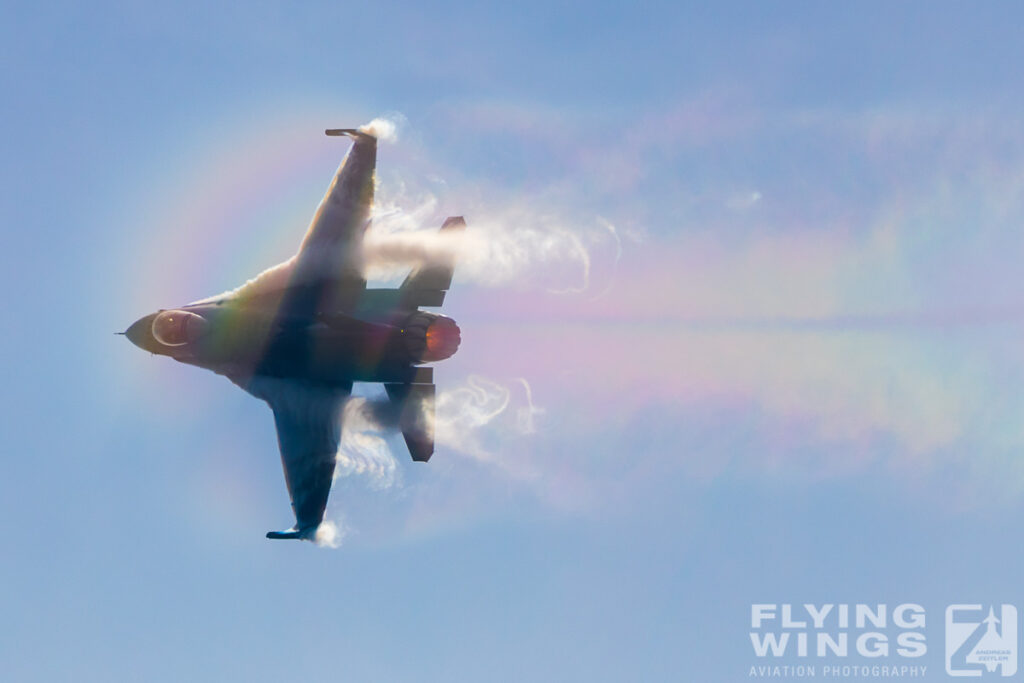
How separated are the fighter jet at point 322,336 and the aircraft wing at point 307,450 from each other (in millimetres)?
40

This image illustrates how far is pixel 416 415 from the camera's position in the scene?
56469mm

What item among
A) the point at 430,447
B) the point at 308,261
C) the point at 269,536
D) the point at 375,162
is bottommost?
the point at 269,536

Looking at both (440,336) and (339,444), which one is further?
(339,444)

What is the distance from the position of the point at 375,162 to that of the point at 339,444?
37.4ft

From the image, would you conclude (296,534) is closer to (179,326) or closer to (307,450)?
(307,450)

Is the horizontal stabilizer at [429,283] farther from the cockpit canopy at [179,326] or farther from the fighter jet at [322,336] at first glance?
the cockpit canopy at [179,326]

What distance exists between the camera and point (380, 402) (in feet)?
186

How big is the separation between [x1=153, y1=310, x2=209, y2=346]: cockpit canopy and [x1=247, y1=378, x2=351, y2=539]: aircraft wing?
376 centimetres

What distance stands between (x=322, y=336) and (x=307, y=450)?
568cm

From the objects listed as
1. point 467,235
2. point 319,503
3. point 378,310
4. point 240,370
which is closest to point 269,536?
point 319,503

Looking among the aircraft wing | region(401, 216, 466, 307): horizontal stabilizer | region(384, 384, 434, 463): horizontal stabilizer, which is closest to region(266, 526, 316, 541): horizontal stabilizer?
the aircraft wing

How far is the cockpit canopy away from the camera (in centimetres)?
5544

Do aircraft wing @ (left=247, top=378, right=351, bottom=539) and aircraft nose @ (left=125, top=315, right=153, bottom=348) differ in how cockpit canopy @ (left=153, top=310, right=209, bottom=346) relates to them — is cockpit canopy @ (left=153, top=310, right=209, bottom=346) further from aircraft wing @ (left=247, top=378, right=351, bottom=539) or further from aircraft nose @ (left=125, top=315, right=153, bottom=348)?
aircraft wing @ (left=247, top=378, right=351, bottom=539)

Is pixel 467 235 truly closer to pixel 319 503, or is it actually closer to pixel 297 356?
pixel 297 356
